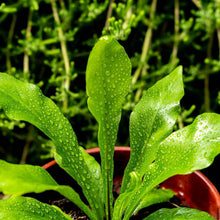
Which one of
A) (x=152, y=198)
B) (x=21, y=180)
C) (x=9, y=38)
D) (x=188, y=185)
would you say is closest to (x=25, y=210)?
(x=21, y=180)

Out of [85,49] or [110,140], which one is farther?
[85,49]

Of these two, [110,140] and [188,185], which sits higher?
[110,140]

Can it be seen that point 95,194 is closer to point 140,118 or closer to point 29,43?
point 140,118

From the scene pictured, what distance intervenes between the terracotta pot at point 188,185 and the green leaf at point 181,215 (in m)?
0.10

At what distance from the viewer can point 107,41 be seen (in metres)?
0.43

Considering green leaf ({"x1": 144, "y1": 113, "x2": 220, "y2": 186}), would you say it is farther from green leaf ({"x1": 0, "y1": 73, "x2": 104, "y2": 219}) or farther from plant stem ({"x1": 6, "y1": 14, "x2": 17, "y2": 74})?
plant stem ({"x1": 6, "y1": 14, "x2": 17, "y2": 74})

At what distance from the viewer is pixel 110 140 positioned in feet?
1.73

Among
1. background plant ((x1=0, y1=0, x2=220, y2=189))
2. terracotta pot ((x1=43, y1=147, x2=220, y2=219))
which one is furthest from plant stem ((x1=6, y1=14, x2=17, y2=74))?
terracotta pot ((x1=43, y1=147, x2=220, y2=219))

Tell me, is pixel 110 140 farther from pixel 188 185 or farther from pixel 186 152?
pixel 188 185

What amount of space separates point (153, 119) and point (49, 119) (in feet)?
0.61

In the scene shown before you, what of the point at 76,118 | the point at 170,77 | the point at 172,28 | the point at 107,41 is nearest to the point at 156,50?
the point at 172,28

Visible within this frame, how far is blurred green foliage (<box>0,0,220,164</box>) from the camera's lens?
3.10ft

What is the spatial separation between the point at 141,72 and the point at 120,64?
1.85 ft

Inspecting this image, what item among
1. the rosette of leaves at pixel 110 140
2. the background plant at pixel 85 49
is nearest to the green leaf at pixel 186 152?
the rosette of leaves at pixel 110 140
